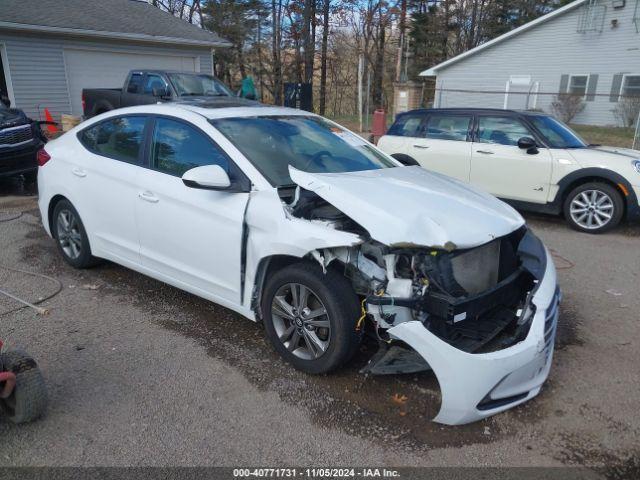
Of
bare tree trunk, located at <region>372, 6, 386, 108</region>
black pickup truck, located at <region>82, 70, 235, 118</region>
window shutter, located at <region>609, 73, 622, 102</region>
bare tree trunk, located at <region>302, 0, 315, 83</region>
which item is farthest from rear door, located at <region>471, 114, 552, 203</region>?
bare tree trunk, located at <region>372, 6, 386, 108</region>

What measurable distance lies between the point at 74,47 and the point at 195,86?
6.87 meters

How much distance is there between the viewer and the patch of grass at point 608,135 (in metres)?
16.3

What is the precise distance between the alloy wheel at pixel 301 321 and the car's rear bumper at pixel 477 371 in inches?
21.8

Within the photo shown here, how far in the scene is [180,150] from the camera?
4.00 metres

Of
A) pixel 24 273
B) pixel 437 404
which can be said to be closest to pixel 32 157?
pixel 24 273

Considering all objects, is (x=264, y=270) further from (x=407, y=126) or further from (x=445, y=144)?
(x=407, y=126)

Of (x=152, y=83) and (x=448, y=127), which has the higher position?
(x=152, y=83)

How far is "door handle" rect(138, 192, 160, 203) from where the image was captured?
396cm

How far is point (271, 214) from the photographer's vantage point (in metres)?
3.31

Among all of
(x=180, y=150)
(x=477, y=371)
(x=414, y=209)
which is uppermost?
(x=180, y=150)

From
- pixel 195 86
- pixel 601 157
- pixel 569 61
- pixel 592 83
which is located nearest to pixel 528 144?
pixel 601 157

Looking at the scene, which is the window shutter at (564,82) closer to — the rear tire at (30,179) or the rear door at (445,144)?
the rear door at (445,144)

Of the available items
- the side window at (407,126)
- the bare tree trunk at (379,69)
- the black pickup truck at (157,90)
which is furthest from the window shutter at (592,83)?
the side window at (407,126)

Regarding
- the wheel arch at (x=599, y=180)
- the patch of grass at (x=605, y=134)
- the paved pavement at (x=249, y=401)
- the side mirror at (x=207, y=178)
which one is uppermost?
the side mirror at (x=207, y=178)
